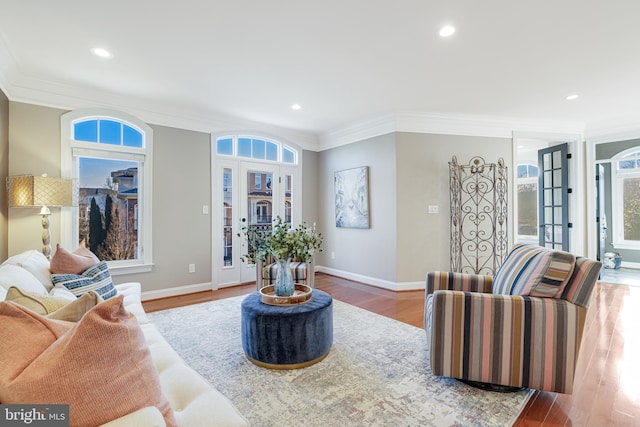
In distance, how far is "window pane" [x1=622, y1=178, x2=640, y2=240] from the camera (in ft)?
18.5

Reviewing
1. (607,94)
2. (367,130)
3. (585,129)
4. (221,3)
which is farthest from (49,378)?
(585,129)

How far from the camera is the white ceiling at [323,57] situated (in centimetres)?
211

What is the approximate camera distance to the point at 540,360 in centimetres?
179

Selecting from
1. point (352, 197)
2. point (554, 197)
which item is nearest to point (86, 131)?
point (352, 197)

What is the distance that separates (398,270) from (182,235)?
3099 mm

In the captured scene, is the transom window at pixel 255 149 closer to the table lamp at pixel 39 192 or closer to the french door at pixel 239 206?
the french door at pixel 239 206

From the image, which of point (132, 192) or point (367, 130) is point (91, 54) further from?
point (367, 130)

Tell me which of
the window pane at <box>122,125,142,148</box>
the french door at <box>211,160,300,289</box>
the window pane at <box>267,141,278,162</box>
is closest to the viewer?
the window pane at <box>122,125,142,148</box>

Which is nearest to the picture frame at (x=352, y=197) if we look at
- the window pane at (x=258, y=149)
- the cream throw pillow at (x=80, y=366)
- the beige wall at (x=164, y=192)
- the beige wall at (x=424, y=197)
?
the beige wall at (x=424, y=197)

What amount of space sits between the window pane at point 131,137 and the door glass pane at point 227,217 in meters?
1.16

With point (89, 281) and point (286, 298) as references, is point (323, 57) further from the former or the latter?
point (89, 281)

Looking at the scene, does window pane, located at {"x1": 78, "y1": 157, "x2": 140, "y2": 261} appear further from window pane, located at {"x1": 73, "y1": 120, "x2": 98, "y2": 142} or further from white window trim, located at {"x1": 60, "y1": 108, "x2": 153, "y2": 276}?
window pane, located at {"x1": 73, "y1": 120, "x2": 98, "y2": 142}
